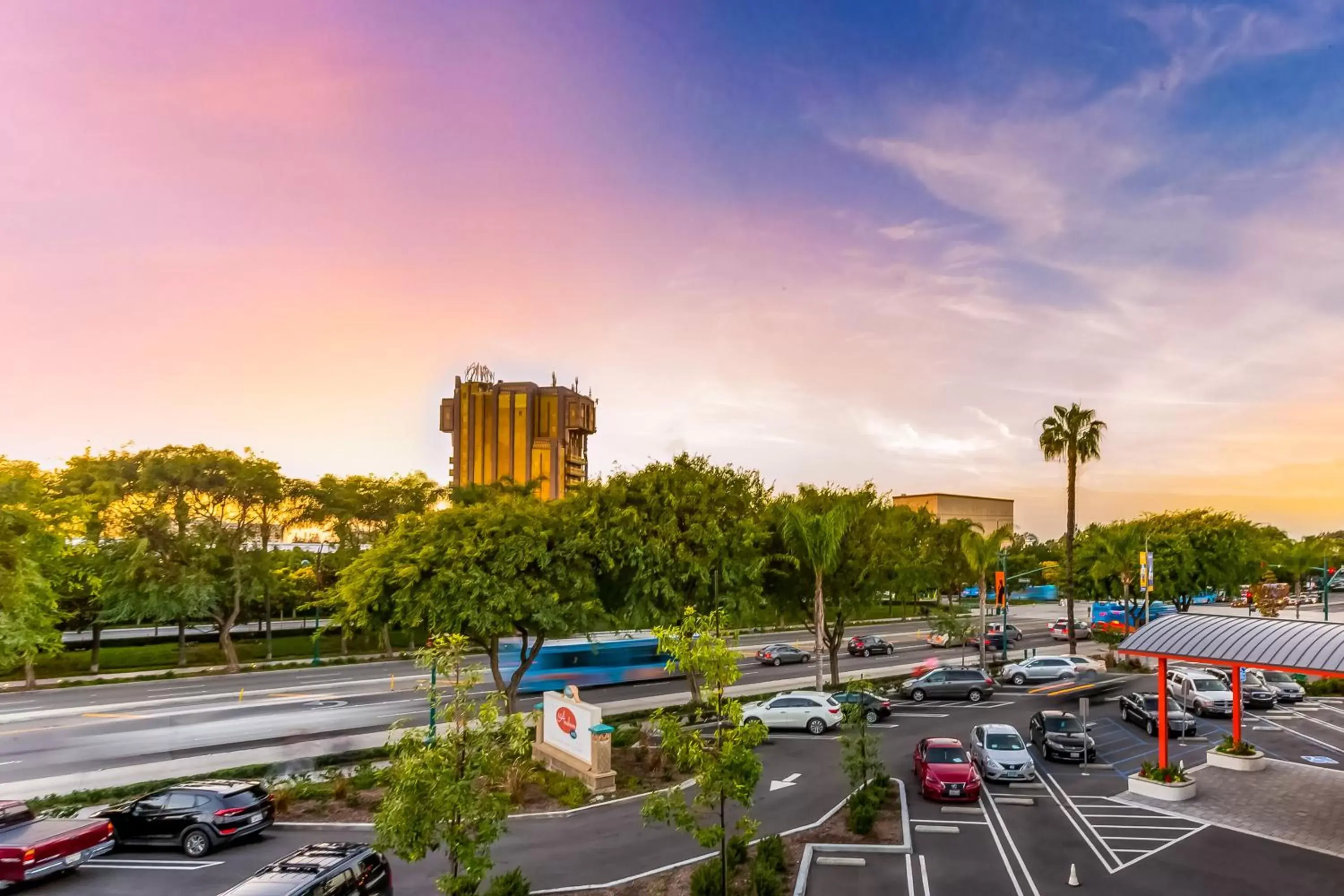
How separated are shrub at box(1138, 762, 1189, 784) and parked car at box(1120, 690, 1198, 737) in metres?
8.58

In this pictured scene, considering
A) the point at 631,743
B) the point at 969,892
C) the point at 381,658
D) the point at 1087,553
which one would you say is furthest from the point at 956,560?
the point at 969,892

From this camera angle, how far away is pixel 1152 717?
1173 inches

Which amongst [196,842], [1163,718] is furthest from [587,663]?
[1163,718]

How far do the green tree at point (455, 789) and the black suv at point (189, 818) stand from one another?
8.18m

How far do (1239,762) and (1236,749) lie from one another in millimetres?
550

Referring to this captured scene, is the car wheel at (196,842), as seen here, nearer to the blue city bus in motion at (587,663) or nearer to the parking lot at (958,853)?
the parking lot at (958,853)

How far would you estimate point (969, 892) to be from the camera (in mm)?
15297

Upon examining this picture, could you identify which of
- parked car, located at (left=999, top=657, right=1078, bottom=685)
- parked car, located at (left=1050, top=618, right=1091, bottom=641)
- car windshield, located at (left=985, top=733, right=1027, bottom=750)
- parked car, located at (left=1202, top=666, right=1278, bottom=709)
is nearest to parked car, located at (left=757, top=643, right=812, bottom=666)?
parked car, located at (left=999, top=657, right=1078, bottom=685)

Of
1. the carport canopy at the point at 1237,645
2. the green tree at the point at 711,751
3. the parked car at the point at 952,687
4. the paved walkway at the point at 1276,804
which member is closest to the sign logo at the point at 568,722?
the green tree at the point at 711,751

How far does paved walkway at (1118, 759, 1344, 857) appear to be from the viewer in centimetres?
1839

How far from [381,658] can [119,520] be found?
19416 mm

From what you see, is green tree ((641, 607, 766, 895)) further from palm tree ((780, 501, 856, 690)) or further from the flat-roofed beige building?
the flat-roofed beige building

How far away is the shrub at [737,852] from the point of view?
14.5m

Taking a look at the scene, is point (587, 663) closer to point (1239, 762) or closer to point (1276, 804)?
point (1239, 762)
